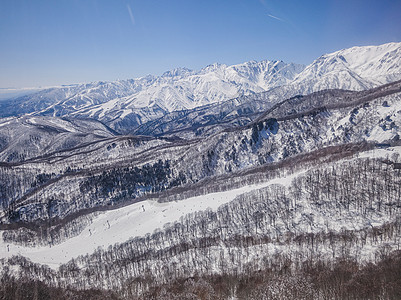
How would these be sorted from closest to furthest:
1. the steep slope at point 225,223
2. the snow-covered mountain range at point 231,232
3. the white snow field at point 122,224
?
the snow-covered mountain range at point 231,232 < the steep slope at point 225,223 < the white snow field at point 122,224

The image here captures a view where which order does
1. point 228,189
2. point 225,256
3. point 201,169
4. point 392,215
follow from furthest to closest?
point 201,169
point 228,189
point 392,215
point 225,256

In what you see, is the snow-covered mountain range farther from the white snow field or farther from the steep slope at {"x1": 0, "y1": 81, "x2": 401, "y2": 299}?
the white snow field

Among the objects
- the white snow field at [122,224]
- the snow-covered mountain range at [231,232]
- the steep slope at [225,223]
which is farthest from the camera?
the white snow field at [122,224]

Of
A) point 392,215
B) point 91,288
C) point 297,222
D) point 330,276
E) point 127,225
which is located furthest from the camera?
point 127,225

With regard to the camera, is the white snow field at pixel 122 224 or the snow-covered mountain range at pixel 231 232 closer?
the snow-covered mountain range at pixel 231 232

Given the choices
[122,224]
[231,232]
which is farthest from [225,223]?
[122,224]

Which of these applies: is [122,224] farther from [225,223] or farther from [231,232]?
[231,232]

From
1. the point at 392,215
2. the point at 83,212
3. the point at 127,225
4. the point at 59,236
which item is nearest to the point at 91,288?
the point at 127,225

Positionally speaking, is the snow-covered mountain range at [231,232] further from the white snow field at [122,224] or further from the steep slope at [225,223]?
the white snow field at [122,224]

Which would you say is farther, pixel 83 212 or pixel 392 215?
pixel 83 212

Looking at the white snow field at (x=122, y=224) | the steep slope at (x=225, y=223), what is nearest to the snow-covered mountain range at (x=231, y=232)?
the steep slope at (x=225, y=223)

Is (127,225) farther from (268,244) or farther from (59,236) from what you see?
(268,244)
